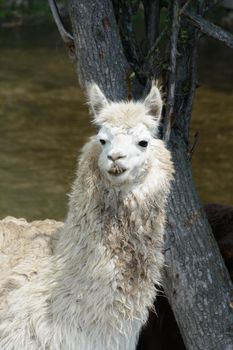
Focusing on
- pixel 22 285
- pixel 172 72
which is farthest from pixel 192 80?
pixel 22 285

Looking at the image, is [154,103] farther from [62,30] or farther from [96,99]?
[62,30]

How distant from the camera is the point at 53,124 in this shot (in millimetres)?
10625

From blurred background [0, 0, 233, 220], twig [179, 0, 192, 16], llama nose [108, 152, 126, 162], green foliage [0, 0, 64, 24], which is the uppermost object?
twig [179, 0, 192, 16]

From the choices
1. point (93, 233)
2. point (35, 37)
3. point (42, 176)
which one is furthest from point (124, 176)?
point (35, 37)

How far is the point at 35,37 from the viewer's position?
639 inches

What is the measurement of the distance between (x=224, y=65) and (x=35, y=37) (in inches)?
174

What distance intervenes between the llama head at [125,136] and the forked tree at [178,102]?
2.07ft

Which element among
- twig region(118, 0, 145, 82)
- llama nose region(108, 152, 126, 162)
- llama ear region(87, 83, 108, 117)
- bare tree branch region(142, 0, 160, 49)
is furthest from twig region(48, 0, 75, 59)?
llama nose region(108, 152, 126, 162)

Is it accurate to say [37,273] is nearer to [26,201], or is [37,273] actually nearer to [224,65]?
[26,201]

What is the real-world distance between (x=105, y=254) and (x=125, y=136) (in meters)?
0.56

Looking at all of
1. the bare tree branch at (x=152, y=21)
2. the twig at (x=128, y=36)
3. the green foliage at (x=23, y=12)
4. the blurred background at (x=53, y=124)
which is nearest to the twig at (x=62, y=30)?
the twig at (x=128, y=36)

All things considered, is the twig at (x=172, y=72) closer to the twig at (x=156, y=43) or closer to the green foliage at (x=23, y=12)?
the twig at (x=156, y=43)

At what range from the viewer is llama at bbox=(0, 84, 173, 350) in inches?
140

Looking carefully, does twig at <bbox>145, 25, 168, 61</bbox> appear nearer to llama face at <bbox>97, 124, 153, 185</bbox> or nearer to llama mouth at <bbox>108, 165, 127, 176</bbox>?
llama face at <bbox>97, 124, 153, 185</bbox>
